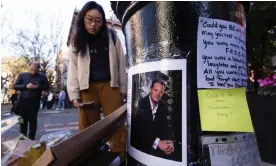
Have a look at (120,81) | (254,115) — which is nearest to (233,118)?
(120,81)

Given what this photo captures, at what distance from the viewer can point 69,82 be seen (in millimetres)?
2471

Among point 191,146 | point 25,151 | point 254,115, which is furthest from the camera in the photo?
point 254,115

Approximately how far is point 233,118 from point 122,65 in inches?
65.9

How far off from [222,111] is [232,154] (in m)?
0.16

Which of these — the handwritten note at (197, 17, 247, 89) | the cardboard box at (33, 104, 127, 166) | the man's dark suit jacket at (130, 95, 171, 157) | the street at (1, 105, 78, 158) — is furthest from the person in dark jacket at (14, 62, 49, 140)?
the handwritten note at (197, 17, 247, 89)

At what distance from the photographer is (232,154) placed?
95 centimetres

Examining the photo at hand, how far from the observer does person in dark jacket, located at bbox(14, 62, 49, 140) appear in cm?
501

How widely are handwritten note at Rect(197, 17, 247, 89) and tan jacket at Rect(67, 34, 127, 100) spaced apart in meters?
1.49

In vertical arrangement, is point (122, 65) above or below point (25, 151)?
above

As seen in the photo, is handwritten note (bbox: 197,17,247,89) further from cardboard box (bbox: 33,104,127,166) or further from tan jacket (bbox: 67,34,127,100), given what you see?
tan jacket (bbox: 67,34,127,100)

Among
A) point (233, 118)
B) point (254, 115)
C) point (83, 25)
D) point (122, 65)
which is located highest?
point (83, 25)

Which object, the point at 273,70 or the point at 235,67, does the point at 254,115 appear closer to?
the point at 273,70

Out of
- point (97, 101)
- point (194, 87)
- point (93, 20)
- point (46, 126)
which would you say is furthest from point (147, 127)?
point (46, 126)

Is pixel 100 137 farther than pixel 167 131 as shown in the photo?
Yes
